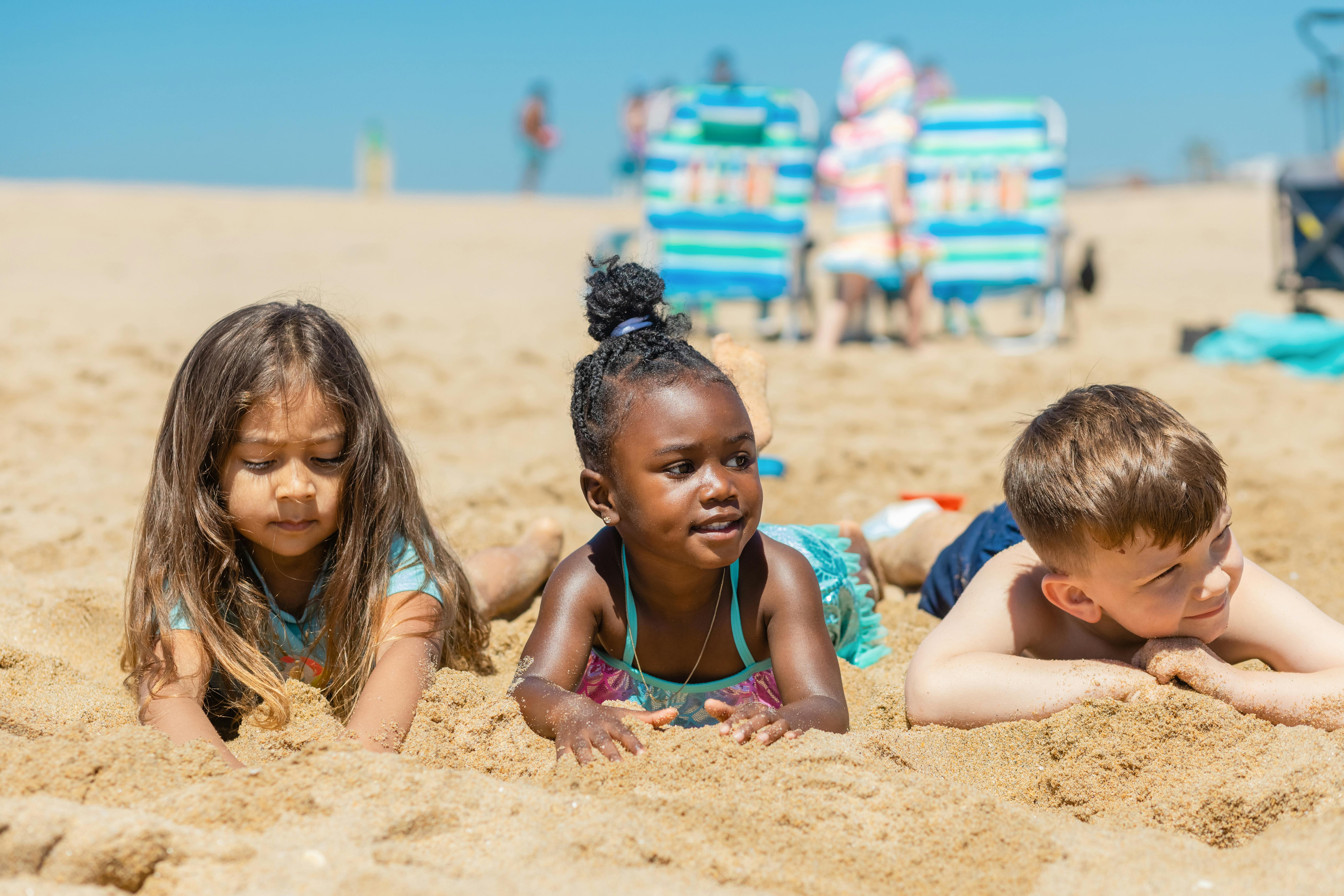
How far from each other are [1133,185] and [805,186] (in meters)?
29.7

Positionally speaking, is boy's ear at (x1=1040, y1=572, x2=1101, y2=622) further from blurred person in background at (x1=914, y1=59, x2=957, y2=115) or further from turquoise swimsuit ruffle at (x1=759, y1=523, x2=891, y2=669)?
blurred person in background at (x1=914, y1=59, x2=957, y2=115)

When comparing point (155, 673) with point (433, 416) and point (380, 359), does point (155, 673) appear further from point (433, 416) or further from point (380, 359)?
point (380, 359)

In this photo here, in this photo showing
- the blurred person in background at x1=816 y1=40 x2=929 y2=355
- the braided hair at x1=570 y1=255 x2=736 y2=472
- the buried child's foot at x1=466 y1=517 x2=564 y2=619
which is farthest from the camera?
the blurred person in background at x1=816 y1=40 x2=929 y2=355

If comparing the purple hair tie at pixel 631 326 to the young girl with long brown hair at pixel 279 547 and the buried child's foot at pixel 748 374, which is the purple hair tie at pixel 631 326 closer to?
the buried child's foot at pixel 748 374

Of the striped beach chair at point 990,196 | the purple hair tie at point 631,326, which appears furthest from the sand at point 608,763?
the striped beach chair at point 990,196

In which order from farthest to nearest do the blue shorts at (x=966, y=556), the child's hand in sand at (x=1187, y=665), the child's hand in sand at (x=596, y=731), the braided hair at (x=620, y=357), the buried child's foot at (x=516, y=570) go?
1. the buried child's foot at (x=516, y=570)
2. the blue shorts at (x=966, y=556)
3. the braided hair at (x=620, y=357)
4. the child's hand in sand at (x=1187, y=665)
5. the child's hand in sand at (x=596, y=731)

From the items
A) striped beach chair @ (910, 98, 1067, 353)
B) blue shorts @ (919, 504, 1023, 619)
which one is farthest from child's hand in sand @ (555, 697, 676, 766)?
striped beach chair @ (910, 98, 1067, 353)

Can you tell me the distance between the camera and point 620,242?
8242 mm

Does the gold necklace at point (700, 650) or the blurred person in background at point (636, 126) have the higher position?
the blurred person in background at point (636, 126)

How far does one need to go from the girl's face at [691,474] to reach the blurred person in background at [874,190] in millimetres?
5321

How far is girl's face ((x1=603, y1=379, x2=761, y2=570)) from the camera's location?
1.92m

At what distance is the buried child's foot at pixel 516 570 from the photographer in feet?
9.22

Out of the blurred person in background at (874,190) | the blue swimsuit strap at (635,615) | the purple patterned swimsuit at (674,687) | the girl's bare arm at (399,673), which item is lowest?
the purple patterned swimsuit at (674,687)

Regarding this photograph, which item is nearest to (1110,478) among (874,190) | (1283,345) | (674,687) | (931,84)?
(674,687)
